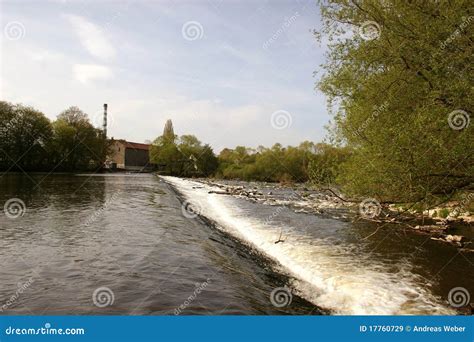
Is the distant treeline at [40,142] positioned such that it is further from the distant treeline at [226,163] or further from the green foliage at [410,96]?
the green foliage at [410,96]

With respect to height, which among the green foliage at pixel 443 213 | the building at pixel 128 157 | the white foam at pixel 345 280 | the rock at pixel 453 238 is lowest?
the white foam at pixel 345 280

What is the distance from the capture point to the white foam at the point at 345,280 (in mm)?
9586

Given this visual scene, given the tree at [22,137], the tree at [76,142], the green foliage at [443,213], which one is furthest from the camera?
the tree at [76,142]

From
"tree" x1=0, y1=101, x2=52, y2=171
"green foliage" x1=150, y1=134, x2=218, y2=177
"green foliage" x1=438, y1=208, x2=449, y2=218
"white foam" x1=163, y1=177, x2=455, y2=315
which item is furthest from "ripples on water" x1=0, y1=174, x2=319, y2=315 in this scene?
"green foliage" x1=150, y1=134, x2=218, y2=177

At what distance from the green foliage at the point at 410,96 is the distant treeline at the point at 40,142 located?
82.9m

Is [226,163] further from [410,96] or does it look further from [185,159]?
[410,96]

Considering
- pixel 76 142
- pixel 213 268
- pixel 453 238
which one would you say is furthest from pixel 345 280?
pixel 76 142

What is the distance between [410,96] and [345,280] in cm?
796

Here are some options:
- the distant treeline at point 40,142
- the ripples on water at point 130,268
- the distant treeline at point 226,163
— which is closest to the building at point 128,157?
the distant treeline at point 226,163

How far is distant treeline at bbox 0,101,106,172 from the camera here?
266 ft

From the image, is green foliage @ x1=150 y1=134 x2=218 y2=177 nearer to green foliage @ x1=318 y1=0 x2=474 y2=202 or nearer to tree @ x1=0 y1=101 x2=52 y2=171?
tree @ x1=0 y1=101 x2=52 y2=171

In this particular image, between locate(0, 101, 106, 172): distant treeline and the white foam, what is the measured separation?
81.2 m

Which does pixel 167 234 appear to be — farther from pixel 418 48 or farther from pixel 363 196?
pixel 418 48

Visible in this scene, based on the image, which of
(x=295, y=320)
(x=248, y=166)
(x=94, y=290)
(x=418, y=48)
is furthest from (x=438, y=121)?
(x=248, y=166)
